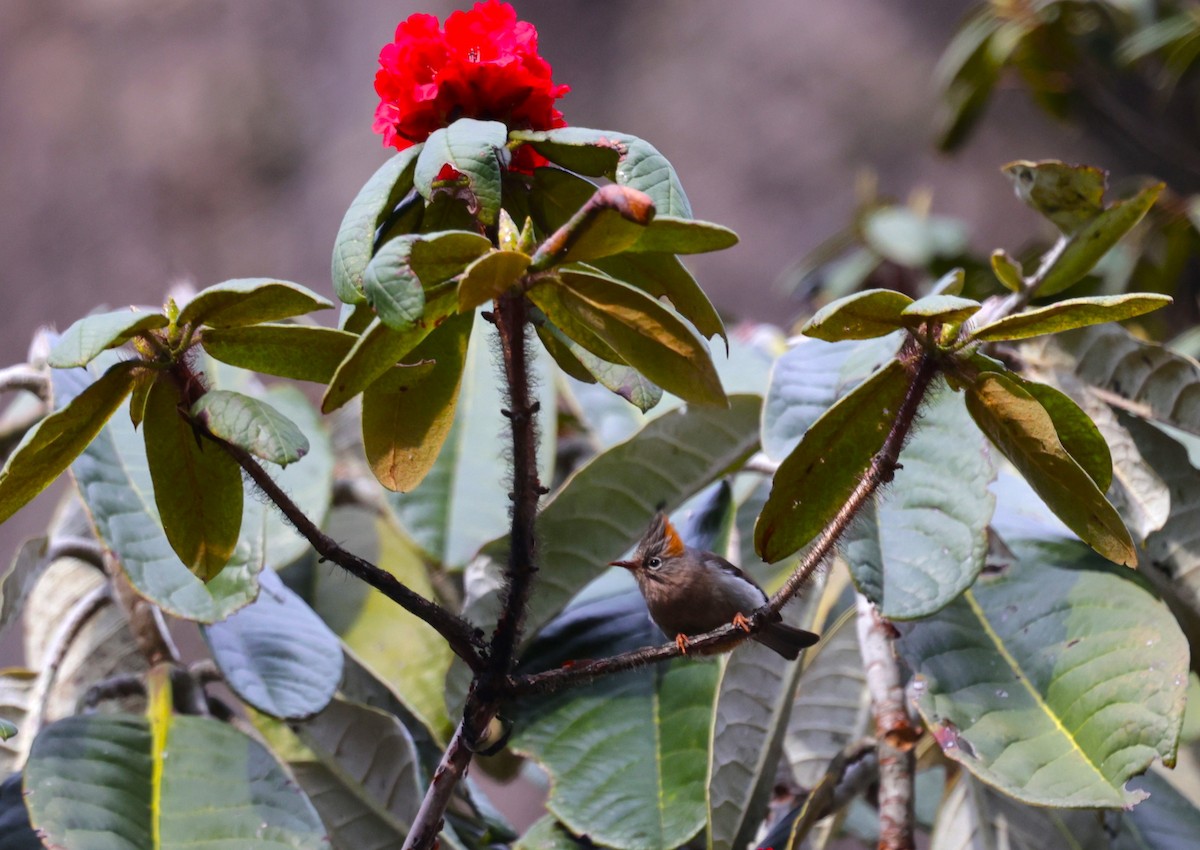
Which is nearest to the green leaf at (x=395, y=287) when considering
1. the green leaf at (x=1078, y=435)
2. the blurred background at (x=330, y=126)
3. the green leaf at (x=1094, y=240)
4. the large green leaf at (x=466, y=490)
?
the green leaf at (x=1078, y=435)

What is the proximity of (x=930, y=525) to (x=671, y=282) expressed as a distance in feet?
1.28

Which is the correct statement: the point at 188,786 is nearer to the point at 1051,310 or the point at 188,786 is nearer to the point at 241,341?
the point at 241,341

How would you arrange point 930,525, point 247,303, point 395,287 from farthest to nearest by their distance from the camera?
point 930,525, point 247,303, point 395,287

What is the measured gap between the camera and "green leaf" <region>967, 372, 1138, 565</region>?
2.04ft

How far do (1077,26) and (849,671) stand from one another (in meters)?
1.88

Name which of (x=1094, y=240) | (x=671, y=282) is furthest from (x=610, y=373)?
(x=1094, y=240)

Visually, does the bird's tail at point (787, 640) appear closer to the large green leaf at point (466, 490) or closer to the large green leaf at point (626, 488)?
the large green leaf at point (626, 488)

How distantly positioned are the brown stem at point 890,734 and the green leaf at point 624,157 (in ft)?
1.54

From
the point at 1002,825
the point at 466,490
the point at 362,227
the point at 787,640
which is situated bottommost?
the point at 1002,825

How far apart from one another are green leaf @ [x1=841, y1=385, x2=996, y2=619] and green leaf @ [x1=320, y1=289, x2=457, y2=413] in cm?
41

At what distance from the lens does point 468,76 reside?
2.15 feet

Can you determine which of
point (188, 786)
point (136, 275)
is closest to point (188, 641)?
point (136, 275)

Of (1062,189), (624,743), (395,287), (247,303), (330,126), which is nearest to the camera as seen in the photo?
(395,287)

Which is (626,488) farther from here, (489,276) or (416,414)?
(489,276)
